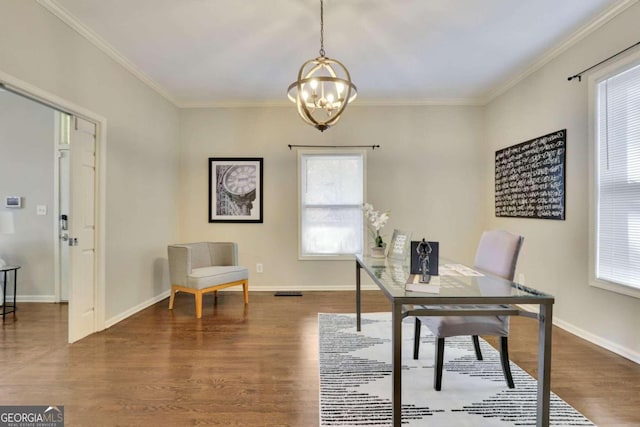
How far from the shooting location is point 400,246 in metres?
2.52

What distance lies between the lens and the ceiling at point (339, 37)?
245 centimetres

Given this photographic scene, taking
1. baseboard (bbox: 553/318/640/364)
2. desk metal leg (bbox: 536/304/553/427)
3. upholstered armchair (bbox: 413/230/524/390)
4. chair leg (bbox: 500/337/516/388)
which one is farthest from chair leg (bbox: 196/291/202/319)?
baseboard (bbox: 553/318/640/364)

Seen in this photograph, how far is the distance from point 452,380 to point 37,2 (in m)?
3.96

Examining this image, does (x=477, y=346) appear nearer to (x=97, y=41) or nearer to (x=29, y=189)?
(x=97, y=41)

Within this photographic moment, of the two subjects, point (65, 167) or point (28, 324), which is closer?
point (28, 324)

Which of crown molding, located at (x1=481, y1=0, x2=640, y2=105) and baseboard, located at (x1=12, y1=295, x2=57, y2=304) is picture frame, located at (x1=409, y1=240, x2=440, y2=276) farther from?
baseboard, located at (x1=12, y1=295, x2=57, y2=304)

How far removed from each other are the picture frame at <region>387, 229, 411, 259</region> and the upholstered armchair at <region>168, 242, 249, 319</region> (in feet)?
6.71

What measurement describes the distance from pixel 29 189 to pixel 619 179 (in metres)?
6.12

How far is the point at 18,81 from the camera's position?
2.14m

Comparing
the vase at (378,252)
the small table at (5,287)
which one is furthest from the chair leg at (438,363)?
the small table at (5,287)

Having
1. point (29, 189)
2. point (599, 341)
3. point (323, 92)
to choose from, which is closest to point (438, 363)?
point (599, 341)

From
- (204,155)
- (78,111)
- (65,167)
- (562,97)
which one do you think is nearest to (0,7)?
(78,111)

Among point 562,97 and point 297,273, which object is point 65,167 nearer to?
point 297,273

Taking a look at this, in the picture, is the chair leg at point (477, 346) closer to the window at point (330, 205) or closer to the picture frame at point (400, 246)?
the picture frame at point (400, 246)
